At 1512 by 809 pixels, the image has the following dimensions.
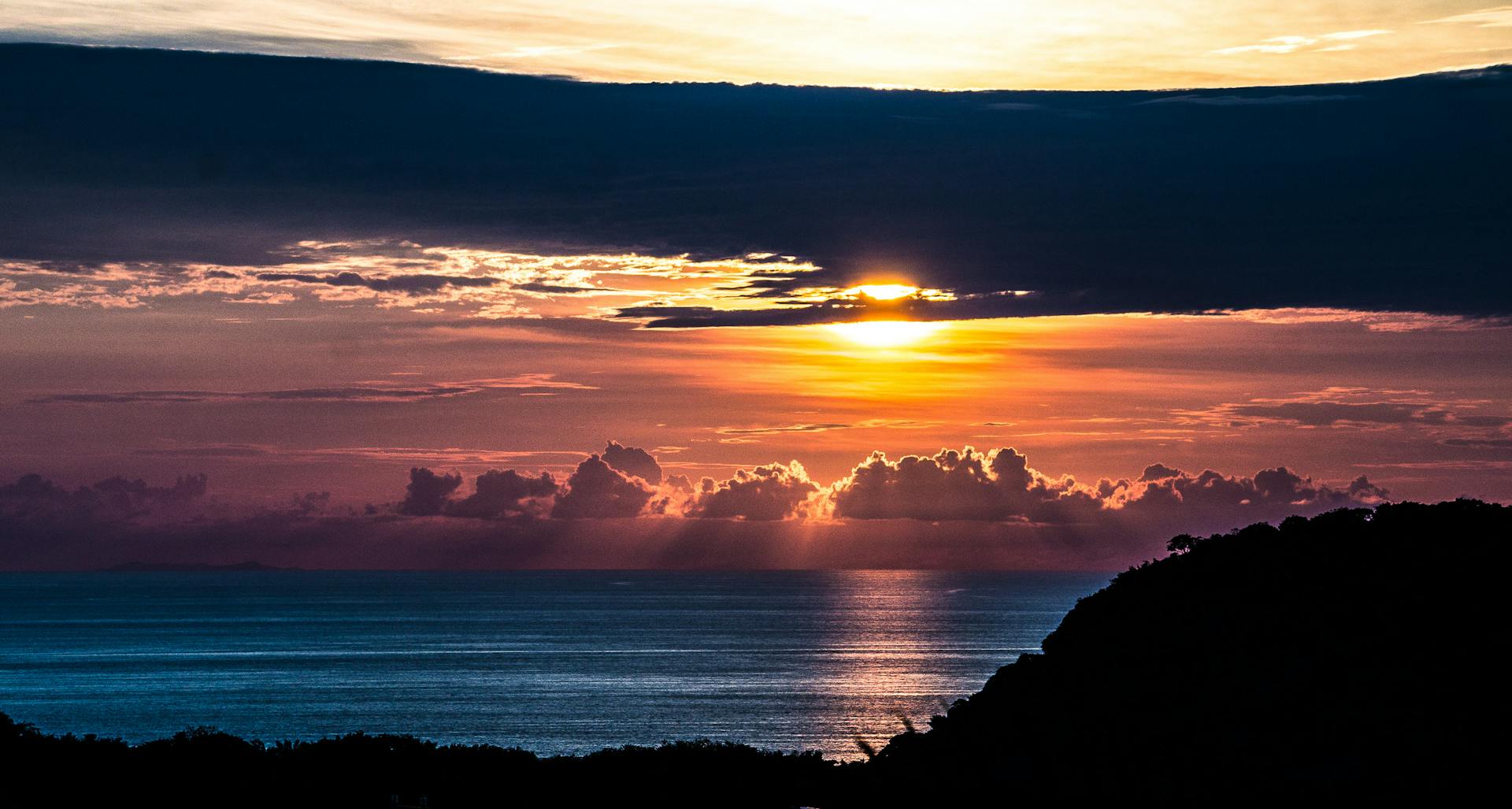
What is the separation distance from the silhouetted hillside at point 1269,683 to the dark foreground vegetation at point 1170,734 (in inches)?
2.8

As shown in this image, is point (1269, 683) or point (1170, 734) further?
point (1269, 683)

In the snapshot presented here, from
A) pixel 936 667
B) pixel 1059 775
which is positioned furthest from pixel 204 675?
pixel 1059 775

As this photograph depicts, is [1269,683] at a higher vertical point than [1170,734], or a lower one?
higher

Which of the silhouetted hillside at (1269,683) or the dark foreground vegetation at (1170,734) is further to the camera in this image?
the dark foreground vegetation at (1170,734)

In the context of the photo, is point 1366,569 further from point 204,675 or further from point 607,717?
point 204,675

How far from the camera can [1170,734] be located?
41.5 meters

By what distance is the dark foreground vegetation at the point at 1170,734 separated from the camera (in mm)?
38719

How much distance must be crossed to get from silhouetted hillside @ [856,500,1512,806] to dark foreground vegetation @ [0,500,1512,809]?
0.07 m

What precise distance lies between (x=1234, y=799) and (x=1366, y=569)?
12.4 meters

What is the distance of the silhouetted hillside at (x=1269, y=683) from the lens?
38.3m

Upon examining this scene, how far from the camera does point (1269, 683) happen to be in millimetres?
42125

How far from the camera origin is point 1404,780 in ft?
119

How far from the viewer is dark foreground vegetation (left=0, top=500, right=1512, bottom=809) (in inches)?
1524

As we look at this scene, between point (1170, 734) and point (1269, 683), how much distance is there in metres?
3.27
